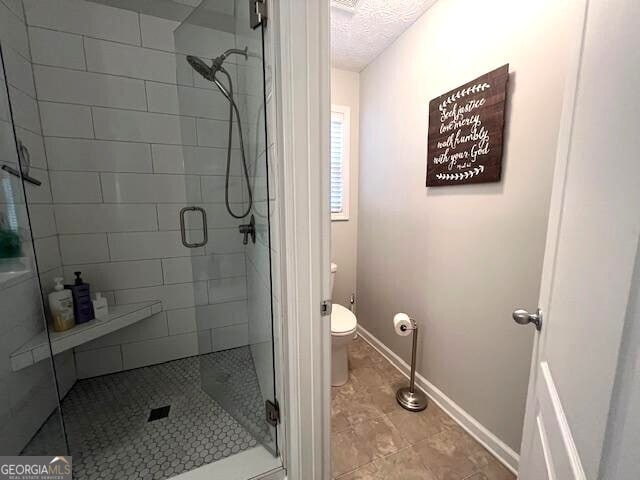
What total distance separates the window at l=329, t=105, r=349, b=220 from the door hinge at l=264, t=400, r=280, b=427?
163 centimetres

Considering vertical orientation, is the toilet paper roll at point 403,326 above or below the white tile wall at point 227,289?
below

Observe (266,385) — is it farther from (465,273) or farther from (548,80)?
(548,80)

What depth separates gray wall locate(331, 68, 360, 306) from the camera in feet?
7.55

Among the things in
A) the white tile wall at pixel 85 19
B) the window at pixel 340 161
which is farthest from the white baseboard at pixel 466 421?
the white tile wall at pixel 85 19

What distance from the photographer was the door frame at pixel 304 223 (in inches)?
29.2

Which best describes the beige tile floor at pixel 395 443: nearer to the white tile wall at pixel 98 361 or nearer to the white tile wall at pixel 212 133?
the white tile wall at pixel 98 361

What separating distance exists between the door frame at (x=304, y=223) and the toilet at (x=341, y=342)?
0.79 metres

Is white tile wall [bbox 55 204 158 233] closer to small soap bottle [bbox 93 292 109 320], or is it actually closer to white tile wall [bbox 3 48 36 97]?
small soap bottle [bbox 93 292 109 320]

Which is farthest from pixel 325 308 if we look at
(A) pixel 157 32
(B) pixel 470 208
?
(A) pixel 157 32

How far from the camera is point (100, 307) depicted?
1563mm

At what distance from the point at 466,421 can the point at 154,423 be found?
1.68 metres

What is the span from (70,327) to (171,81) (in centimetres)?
156

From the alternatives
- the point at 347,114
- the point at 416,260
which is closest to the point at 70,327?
the point at 416,260

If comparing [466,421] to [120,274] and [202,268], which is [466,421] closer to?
[202,268]
